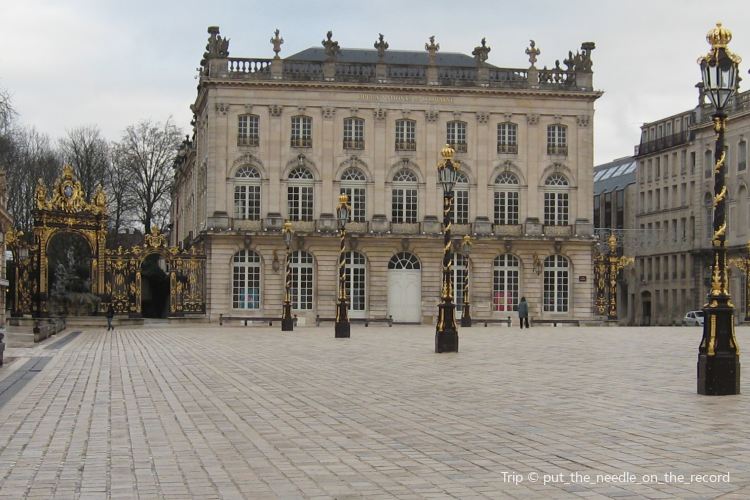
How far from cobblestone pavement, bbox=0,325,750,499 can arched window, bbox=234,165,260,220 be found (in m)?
42.8

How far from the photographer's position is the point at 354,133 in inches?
2621

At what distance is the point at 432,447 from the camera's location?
11156mm

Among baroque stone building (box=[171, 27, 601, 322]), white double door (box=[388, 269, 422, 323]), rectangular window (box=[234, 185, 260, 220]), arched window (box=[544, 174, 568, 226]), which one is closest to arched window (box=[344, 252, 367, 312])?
baroque stone building (box=[171, 27, 601, 322])

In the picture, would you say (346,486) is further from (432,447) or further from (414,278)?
(414,278)

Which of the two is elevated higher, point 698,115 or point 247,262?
point 698,115

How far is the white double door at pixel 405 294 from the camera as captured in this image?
218ft

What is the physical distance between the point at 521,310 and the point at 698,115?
1646 inches

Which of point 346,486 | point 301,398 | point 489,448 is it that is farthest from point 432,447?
point 301,398

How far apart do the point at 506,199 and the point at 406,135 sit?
261 inches

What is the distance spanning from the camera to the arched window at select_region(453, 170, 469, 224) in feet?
220

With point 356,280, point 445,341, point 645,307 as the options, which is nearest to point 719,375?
point 445,341

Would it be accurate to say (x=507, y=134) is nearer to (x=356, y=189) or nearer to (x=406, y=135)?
(x=406, y=135)

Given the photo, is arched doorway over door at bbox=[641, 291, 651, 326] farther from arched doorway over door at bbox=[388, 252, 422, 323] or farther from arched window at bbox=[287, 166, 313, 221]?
arched window at bbox=[287, 166, 313, 221]

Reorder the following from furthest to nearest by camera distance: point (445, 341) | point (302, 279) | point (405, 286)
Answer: point (405, 286), point (302, 279), point (445, 341)
